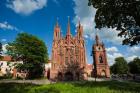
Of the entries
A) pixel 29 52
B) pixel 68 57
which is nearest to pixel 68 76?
pixel 68 57

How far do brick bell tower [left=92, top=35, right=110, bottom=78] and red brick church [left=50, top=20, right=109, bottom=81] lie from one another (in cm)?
1012

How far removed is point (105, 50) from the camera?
77438mm

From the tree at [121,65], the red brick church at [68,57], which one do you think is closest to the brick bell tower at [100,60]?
the red brick church at [68,57]

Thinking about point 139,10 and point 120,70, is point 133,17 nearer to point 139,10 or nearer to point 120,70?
point 139,10

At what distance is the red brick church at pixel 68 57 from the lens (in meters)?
63.2

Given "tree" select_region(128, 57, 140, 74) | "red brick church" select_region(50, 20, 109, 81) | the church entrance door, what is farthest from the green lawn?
"tree" select_region(128, 57, 140, 74)

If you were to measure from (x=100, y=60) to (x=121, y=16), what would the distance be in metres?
54.1

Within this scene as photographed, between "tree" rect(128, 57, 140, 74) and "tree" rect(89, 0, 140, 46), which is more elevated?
"tree" rect(89, 0, 140, 46)

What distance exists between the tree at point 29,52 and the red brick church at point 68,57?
4516 millimetres

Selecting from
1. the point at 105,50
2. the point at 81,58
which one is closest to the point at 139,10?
the point at 81,58

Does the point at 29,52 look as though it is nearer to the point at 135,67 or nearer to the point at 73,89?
the point at 73,89

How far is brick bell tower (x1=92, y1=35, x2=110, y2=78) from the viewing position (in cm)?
7369

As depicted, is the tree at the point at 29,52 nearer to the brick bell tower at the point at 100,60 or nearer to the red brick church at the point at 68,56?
the red brick church at the point at 68,56

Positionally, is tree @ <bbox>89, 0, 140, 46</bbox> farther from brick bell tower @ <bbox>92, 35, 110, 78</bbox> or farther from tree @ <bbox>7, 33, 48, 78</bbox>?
brick bell tower @ <bbox>92, 35, 110, 78</bbox>
